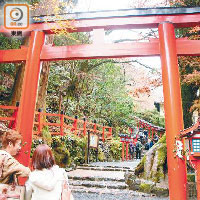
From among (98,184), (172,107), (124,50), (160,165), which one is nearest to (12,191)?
(172,107)

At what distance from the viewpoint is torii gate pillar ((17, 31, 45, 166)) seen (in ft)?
19.4

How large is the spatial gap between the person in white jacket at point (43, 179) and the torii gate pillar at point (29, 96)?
3.97m

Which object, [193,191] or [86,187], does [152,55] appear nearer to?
[193,191]

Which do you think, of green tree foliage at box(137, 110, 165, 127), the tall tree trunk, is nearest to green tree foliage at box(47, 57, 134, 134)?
the tall tree trunk

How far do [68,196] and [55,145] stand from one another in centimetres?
820

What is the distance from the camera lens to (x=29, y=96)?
6.11 metres

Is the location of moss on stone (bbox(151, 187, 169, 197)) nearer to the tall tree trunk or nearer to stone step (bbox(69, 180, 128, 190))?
stone step (bbox(69, 180, 128, 190))

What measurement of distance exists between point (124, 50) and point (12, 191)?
490 cm

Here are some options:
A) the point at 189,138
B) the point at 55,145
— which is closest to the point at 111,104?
the point at 55,145

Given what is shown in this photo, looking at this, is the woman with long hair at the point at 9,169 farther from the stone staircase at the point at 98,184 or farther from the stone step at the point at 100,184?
the stone step at the point at 100,184

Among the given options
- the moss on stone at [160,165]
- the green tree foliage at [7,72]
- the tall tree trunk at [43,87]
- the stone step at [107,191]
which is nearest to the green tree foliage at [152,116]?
the green tree foliage at [7,72]

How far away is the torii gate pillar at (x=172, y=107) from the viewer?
4957 mm

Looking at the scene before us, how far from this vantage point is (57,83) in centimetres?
1509

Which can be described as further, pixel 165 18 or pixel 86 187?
pixel 86 187
